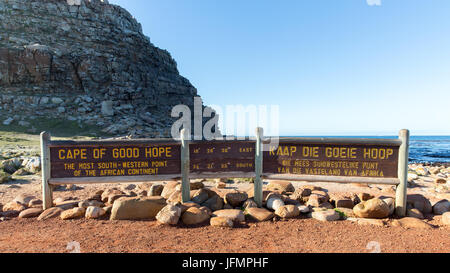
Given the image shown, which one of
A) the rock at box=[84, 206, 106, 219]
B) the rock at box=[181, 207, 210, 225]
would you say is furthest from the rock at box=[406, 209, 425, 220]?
the rock at box=[84, 206, 106, 219]

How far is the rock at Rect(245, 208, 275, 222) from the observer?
5242 mm

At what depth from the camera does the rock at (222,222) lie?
489 centimetres

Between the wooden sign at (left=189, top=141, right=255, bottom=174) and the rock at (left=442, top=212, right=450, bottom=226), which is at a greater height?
the wooden sign at (left=189, top=141, right=255, bottom=174)

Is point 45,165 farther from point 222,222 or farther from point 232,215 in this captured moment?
point 232,215

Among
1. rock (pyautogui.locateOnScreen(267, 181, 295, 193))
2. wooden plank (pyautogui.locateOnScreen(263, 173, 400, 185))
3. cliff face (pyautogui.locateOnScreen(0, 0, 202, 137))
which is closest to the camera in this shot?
wooden plank (pyautogui.locateOnScreen(263, 173, 400, 185))

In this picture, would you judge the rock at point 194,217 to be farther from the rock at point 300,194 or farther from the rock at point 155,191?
the rock at point 300,194

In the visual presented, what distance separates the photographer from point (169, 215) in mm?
4945

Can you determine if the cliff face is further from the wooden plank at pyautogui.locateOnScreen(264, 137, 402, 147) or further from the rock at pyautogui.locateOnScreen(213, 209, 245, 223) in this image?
the wooden plank at pyautogui.locateOnScreen(264, 137, 402, 147)

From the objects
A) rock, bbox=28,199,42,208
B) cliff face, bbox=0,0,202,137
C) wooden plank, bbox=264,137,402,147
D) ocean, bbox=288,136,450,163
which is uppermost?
cliff face, bbox=0,0,202,137

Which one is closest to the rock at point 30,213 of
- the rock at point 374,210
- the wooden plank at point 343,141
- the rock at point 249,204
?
the rock at point 249,204

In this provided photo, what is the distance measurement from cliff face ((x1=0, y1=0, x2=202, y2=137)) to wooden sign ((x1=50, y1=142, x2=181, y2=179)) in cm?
3058

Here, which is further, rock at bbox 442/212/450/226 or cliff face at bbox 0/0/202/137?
cliff face at bbox 0/0/202/137

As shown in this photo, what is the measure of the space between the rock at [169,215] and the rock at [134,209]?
0.36 m
